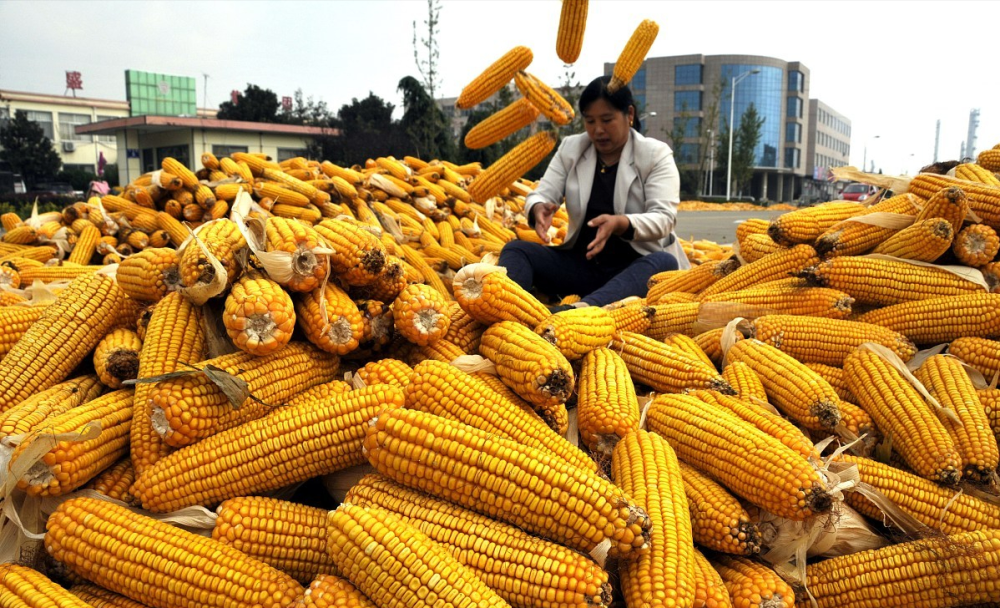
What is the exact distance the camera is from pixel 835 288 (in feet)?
9.37

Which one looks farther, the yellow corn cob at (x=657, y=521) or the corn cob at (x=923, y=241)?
the corn cob at (x=923, y=241)

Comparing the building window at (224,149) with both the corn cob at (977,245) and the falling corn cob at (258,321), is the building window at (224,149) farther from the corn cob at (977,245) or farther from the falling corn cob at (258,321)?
the corn cob at (977,245)

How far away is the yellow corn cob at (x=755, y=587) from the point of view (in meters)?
1.48

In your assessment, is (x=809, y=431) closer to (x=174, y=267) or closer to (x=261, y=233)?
(x=261, y=233)

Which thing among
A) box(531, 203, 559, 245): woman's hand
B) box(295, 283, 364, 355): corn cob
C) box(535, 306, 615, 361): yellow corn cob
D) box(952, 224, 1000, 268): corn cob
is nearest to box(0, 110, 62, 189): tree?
box(531, 203, 559, 245): woman's hand

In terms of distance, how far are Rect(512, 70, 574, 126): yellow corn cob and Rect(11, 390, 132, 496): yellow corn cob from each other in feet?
12.8

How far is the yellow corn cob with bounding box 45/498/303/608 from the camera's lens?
4.63ft

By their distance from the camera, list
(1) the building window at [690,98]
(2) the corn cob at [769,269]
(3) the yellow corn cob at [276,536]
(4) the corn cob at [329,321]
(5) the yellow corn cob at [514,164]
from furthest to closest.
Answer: (1) the building window at [690,98] < (5) the yellow corn cob at [514,164] < (2) the corn cob at [769,269] < (4) the corn cob at [329,321] < (3) the yellow corn cob at [276,536]

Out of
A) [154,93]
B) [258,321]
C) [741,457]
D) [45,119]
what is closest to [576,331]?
[741,457]

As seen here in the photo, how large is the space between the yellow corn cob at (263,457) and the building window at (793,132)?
82815 mm

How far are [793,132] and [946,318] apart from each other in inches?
3203

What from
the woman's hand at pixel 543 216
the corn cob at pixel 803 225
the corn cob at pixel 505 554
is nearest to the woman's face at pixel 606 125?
the woman's hand at pixel 543 216

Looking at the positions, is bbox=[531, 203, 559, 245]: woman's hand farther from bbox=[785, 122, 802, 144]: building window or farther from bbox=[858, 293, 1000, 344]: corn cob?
bbox=[785, 122, 802, 144]: building window

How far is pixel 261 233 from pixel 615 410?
1433 millimetres
